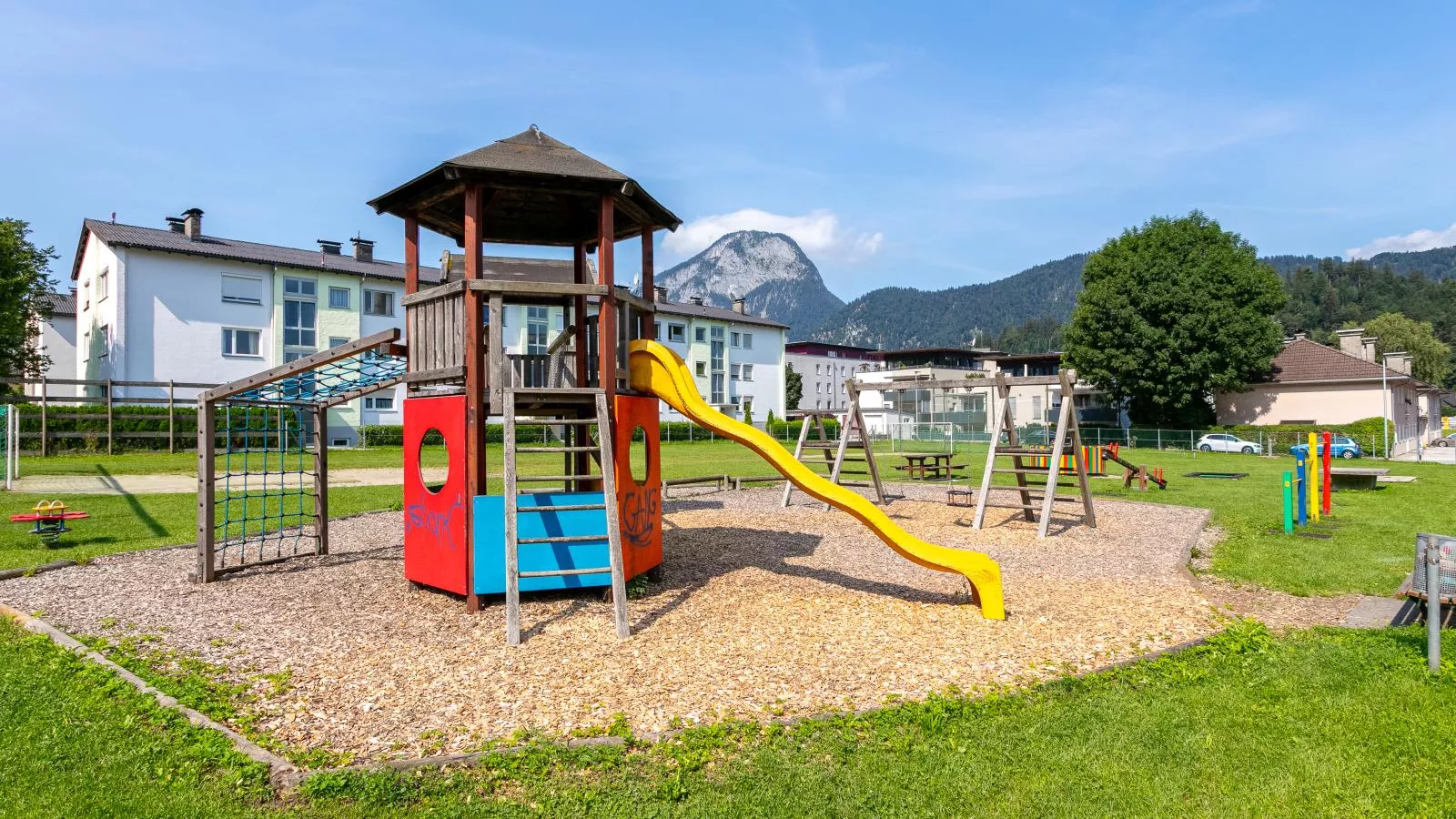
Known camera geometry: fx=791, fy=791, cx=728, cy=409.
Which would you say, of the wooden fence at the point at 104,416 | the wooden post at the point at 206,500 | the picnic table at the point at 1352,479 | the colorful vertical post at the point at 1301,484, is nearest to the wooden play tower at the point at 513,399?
the wooden post at the point at 206,500

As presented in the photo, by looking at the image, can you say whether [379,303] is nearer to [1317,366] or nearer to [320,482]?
[320,482]

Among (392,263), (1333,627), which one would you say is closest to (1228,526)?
(1333,627)

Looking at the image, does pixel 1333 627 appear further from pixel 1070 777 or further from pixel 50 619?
pixel 50 619

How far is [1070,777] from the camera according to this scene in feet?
14.0

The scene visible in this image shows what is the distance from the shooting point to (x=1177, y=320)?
44312 millimetres

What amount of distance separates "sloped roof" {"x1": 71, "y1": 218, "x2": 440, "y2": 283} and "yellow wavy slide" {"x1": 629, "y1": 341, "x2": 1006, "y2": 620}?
1458 inches

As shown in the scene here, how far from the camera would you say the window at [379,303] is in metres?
43.6

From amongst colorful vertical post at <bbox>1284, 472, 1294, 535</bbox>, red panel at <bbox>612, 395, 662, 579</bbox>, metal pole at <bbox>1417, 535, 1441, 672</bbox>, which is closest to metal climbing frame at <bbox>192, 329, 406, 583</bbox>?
red panel at <bbox>612, 395, 662, 579</bbox>

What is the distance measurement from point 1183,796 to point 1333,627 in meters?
4.34

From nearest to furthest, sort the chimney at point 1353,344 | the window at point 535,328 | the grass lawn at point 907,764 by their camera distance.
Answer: the grass lawn at point 907,764 < the chimney at point 1353,344 < the window at point 535,328

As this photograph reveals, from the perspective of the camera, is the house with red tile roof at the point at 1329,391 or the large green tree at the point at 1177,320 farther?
the house with red tile roof at the point at 1329,391

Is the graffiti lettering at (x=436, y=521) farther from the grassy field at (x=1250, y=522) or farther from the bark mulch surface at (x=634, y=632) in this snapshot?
the grassy field at (x=1250, y=522)

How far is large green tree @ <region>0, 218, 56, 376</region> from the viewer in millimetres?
33125

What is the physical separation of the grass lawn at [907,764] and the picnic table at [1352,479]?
16733 millimetres
